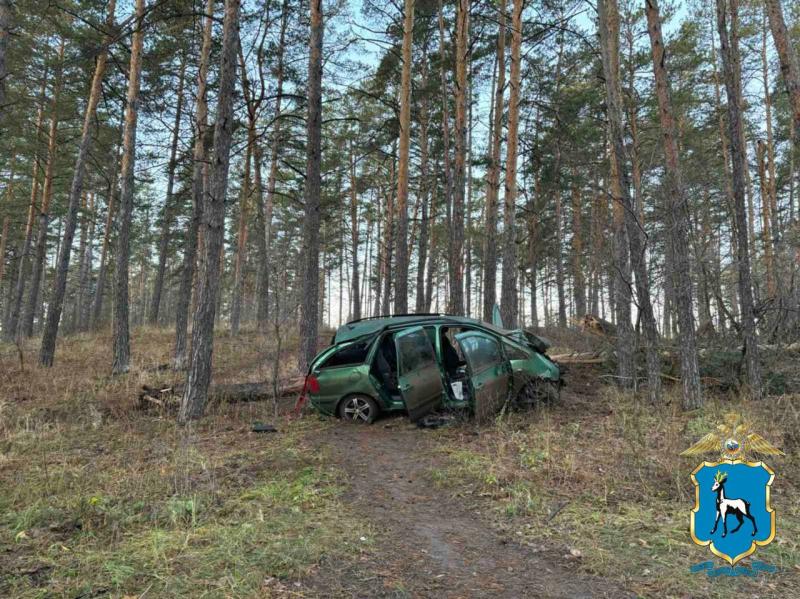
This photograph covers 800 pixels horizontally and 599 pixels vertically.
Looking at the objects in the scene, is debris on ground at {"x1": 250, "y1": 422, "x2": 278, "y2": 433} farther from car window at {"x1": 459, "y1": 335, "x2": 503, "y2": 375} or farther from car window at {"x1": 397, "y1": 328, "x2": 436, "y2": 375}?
car window at {"x1": 459, "y1": 335, "x2": 503, "y2": 375}

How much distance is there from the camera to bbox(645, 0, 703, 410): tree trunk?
7309 millimetres

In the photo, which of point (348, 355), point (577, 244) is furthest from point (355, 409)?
point (577, 244)

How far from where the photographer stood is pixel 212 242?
7.59m

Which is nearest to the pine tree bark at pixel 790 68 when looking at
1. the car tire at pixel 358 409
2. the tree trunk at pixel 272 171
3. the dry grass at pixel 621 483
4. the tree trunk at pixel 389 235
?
the dry grass at pixel 621 483

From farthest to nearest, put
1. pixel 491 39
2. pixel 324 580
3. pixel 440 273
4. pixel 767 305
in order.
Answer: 1. pixel 440 273
2. pixel 491 39
3. pixel 767 305
4. pixel 324 580

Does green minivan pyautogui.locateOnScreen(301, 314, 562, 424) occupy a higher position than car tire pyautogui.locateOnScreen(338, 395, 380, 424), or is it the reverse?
green minivan pyautogui.locateOnScreen(301, 314, 562, 424)

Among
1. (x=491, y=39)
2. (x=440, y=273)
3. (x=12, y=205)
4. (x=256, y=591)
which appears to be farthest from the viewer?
(x=440, y=273)

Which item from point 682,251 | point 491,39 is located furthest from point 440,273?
point 682,251

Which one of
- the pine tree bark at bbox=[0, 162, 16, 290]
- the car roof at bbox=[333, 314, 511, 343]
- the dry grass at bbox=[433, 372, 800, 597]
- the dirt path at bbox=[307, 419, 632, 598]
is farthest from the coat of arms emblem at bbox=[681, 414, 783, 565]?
the pine tree bark at bbox=[0, 162, 16, 290]

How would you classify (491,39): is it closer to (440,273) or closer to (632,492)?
(632,492)

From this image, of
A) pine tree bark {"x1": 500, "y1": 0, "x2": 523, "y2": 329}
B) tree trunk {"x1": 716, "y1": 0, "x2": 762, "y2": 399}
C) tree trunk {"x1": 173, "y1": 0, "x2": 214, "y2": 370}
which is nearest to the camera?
tree trunk {"x1": 716, "y1": 0, "x2": 762, "y2": 399}

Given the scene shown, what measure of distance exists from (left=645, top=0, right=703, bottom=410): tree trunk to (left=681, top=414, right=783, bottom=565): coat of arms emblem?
15.9 feet

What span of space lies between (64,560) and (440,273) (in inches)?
1375

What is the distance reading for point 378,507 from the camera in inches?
177
